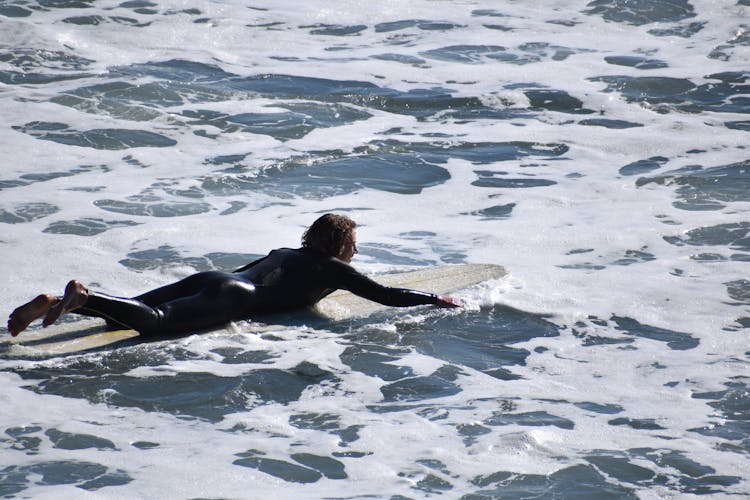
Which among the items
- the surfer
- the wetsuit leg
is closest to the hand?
the surfer

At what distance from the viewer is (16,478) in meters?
5.15

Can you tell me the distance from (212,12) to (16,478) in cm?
1324

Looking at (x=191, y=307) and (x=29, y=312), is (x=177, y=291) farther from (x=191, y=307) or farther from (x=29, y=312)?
(x=29, y=312)

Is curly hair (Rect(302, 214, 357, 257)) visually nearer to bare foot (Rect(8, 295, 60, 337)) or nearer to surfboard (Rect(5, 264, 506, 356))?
surfboard (Rect(5, 264, 506, 356))

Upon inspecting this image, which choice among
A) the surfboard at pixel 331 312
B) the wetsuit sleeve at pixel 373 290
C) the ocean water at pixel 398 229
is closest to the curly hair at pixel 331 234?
the wetsuit sleeve at pixel 373 290

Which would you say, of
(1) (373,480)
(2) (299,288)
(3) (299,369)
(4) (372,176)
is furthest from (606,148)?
(1) (373,480)

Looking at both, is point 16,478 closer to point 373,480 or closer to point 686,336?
point 373,480

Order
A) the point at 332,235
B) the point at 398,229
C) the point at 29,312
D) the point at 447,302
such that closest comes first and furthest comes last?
the point at 29,312 < the point at 332,235 < the point at 447,302 < the point at 398,229

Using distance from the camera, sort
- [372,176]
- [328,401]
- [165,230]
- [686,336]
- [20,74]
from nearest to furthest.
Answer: [328,401]
[686,336]
[165,230]
[372,176]
[20,74]

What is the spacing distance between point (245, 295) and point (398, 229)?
9.60 ft

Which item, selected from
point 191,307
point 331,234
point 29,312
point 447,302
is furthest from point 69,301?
point 447,302

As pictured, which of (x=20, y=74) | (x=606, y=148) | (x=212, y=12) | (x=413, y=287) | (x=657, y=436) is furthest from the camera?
(x=212, y=12)

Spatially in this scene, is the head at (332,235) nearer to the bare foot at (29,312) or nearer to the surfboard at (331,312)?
the surfboard at (331,312)

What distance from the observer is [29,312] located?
20.9ft
